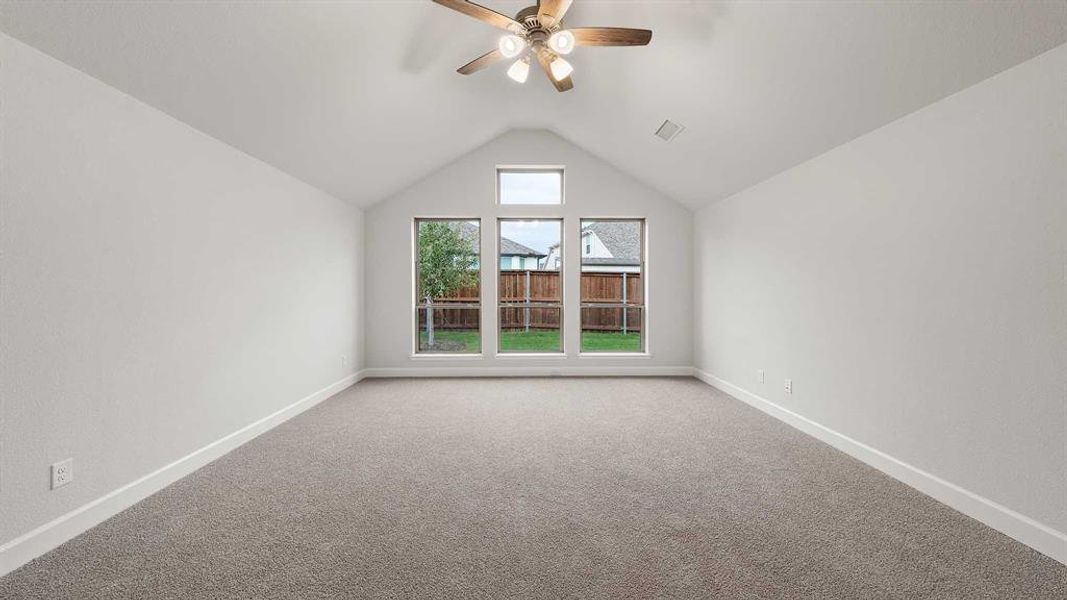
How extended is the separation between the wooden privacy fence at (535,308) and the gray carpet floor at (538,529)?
8.25ft

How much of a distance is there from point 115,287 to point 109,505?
1.06m

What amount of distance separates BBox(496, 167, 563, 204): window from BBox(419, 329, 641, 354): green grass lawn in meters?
1.77

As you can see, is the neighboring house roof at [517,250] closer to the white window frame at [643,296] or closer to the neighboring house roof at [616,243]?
the white window frame at [643,296]

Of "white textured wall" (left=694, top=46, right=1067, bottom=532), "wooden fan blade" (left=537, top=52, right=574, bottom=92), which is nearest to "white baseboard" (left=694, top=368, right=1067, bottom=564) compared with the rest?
"white textured wall" (left=694, top=46, right=1067, bottom=532)

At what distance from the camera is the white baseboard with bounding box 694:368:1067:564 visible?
1.70 m

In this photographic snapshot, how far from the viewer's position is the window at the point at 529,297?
5.37 metres

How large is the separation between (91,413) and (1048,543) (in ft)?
13.9

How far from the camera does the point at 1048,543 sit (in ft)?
5.53

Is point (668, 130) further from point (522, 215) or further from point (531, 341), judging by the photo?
point (531, 341)

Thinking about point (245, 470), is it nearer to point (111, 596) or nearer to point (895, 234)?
point (111, 596)

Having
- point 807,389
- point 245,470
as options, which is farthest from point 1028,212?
point 245,470

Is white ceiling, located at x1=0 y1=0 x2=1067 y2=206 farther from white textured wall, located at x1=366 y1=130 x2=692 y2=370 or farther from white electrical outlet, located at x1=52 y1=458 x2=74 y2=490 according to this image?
white electrical outlet, located at x1=52 y1=458 x2=74 y2=490

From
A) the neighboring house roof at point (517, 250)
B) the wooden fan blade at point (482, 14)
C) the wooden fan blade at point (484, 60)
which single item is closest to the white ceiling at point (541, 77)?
the wooden fan blade at point (484, 60)

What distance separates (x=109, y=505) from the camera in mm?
1971
